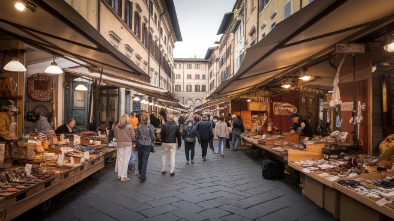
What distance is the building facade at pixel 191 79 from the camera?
6228cm

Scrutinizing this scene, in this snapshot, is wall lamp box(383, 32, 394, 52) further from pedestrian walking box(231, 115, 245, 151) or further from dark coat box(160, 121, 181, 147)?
pedestrian walking box(231, 115, 245, 151)

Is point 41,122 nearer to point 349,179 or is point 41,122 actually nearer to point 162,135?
point 162,135

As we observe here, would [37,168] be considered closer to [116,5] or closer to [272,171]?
[272,171]

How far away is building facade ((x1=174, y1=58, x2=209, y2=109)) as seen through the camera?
62.3 meters

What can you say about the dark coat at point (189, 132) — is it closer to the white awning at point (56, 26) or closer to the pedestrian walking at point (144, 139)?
the pedestrian walking at point (144, 139)

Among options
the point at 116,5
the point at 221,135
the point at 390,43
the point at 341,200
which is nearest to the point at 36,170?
the point at 341,200

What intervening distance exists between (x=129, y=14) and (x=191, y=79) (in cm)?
4585

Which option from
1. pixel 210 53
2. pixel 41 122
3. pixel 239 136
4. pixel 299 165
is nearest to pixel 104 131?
pixel 41 122

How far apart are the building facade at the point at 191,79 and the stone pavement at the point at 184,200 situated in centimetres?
5390

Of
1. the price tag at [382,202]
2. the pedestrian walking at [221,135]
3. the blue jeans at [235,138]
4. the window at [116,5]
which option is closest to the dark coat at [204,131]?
the pedestrian walking at [221,135]

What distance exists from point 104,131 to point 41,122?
3.82 metres

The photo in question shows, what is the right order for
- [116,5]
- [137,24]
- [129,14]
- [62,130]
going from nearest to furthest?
[62,130]
[116,5]
[129,14]
[137,24]

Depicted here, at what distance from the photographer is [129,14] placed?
16.8 meters

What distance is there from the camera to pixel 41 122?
865 cm
